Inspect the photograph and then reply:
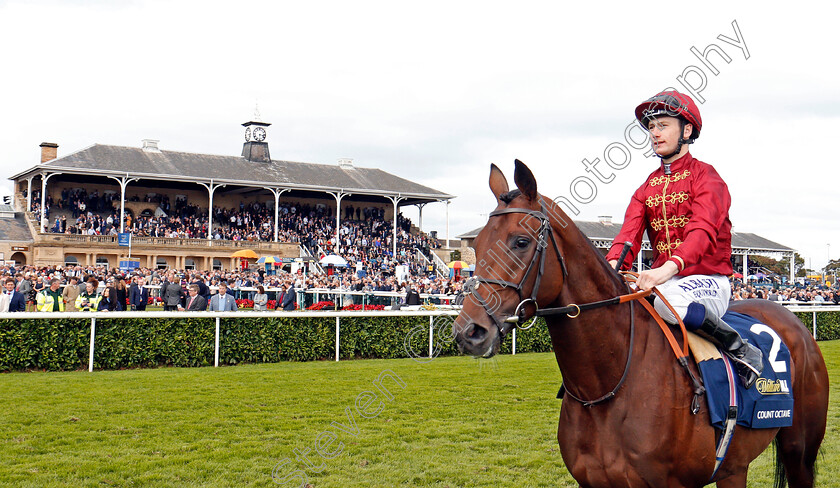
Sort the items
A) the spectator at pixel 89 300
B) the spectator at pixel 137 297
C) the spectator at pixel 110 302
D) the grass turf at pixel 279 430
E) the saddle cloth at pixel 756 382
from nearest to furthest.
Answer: the saddle cloth at pixel 756 382, the grass turf at pixel 279 430, the spectator at pixel 89 300, the spectator at pixel 110 302, the spectator at pixel 137 297

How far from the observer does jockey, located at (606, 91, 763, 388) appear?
9.88 ft

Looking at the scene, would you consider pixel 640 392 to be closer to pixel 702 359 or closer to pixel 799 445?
pixel 702 359

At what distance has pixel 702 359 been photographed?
2982 millimetres

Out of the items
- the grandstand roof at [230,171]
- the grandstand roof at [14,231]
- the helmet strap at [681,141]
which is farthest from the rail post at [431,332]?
the grandstand roof at [14,231]

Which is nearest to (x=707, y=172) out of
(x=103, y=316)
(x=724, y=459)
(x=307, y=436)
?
(x=724, y=459)

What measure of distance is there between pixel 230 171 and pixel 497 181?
1526 inches

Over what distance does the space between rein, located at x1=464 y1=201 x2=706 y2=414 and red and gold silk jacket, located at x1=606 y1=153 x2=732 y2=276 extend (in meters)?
0.25

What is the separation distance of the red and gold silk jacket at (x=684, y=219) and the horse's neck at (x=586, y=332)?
1.12 ft

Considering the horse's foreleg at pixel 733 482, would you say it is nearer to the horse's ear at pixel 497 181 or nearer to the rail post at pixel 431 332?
Result: the horse's ear at pixel 497 181

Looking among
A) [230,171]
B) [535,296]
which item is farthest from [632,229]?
[230,171]

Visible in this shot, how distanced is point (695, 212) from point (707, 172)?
23 cm

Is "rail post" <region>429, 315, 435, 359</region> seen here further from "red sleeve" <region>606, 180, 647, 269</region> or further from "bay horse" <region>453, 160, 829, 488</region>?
"bay horse" <region>453, 160, 829, 488</region>

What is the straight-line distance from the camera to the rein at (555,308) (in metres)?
2.49

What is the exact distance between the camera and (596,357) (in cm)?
Answer: 284
